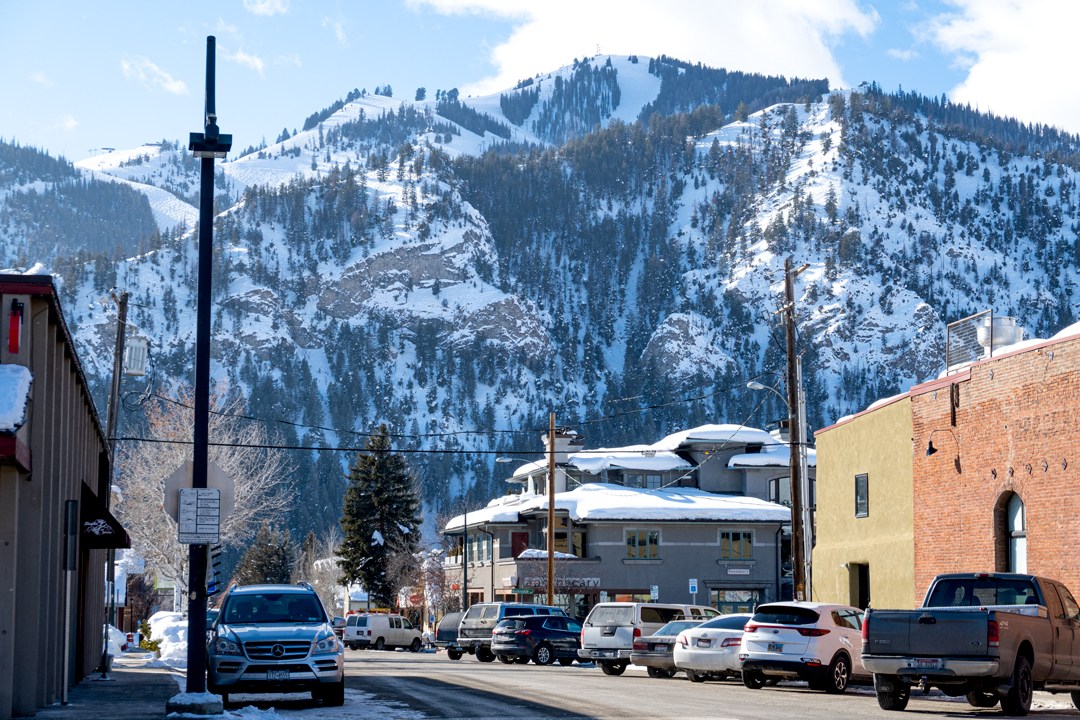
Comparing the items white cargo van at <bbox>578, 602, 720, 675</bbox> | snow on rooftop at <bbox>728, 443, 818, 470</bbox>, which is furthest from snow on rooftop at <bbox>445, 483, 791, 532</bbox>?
white cargo van at <bbox>578, 602, 720, 675</bbox>

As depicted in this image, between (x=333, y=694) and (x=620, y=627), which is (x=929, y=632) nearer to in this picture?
(x=333, y=694)

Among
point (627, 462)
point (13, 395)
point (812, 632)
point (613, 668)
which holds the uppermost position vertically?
point (627, 462)

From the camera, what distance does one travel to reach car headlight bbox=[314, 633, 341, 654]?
71.1 ft

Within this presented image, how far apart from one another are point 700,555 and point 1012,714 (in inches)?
2305

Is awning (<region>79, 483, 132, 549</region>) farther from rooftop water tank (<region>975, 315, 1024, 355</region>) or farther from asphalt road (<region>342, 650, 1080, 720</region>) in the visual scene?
rooftop water tank (<region>975, 315, 1024, 355</region>)

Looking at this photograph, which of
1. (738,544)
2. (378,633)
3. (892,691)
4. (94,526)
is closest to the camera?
(892,691)

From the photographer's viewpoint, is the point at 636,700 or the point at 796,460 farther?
the point at 796,460

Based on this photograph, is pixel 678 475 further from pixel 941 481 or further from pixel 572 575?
pixel 941 481

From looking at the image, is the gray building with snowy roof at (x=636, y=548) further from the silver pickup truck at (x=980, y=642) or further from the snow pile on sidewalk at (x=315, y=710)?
the silver pickup truck at (x=980, y=642)

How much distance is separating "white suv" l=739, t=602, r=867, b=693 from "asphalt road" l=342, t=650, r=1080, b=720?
0.39 metres

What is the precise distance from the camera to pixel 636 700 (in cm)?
2228

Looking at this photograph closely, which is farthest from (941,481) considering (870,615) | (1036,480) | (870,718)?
(870,718)

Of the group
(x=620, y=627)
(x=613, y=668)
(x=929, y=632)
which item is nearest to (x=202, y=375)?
(x=929, y=632)

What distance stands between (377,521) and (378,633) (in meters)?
24.0
